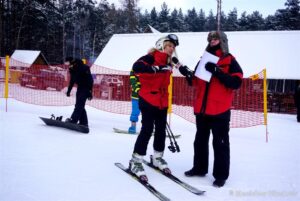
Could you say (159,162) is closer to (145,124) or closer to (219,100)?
(145,124)

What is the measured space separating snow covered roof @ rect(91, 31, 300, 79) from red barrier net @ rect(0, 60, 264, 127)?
2.63 m

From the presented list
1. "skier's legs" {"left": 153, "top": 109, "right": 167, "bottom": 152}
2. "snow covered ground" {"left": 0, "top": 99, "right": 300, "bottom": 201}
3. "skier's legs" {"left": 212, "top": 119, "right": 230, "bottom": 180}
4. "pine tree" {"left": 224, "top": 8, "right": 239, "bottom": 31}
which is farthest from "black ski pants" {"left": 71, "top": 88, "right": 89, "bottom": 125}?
"pine tree" {"left": 224, "top": 8, "right": 239, "bottom": 31}

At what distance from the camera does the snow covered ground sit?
132 inches

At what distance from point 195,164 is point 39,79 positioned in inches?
436

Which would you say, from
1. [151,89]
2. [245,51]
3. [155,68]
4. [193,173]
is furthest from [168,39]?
[245,51]

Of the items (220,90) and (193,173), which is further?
(193,173)

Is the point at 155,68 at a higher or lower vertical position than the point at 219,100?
higher

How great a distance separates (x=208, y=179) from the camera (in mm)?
4043

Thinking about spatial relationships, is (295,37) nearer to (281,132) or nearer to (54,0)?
(281,132)

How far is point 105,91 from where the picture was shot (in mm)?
13945

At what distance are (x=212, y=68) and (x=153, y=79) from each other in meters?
0.75

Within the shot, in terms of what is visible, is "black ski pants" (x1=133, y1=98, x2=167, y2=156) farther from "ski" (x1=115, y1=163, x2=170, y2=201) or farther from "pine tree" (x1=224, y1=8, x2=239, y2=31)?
"pine tree" (x1=224, y1=8, x2=239, y2=31)

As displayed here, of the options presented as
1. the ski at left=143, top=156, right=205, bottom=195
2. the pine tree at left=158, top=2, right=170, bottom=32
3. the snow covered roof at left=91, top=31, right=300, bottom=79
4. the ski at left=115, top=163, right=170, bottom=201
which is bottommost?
the ski at left=143, top=156, right=205, bottom=195

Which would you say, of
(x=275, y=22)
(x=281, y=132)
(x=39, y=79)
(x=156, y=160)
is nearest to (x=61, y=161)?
(x=156, y=160)
